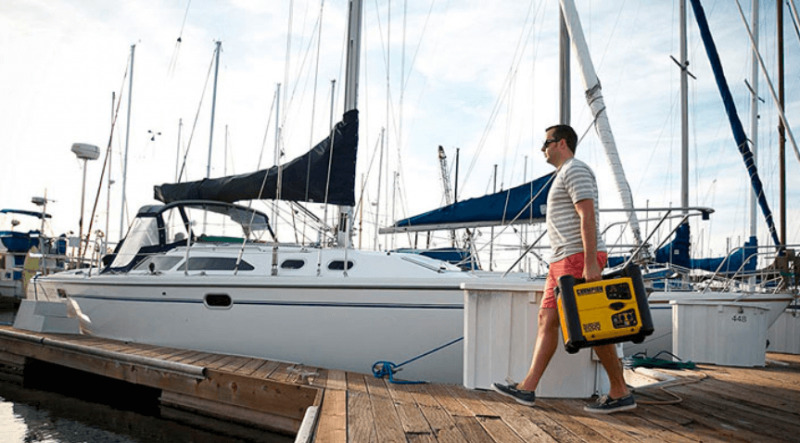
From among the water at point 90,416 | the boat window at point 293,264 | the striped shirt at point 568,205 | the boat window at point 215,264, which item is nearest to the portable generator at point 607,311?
the striped shirt at point 568,205

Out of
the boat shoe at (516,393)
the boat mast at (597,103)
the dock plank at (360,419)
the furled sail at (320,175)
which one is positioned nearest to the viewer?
the dock plank at (360,419)

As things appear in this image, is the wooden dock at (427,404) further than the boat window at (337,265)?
No

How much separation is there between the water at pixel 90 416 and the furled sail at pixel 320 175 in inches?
130

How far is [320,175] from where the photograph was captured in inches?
331

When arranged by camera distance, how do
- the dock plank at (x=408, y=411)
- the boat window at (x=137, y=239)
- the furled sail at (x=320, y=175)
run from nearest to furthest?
the dock plank at (x=408, y=411), the furled sail at (x=320, y=175), the boat window at (x=137, y=239)

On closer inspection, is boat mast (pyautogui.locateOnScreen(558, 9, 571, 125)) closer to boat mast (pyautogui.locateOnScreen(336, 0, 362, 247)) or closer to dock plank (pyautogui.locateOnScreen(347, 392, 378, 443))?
boat mast (pyautogui.locateOnScreen(336, 0, 362, 247))

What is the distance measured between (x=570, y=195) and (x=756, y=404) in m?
2.29

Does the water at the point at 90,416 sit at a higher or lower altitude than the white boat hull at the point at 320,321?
lower

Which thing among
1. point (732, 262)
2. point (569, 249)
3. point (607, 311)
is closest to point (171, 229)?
point (569, 249)

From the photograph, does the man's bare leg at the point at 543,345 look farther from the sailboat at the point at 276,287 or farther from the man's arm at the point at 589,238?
the sailboat at the point at 276,287

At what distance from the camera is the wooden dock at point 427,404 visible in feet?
10.5

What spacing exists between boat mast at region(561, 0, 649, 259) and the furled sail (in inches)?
138

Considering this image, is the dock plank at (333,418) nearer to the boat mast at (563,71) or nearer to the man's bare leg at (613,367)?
the man's bare leg at (613,367)

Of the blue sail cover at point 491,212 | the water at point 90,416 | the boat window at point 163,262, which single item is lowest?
the water at point 90,416
